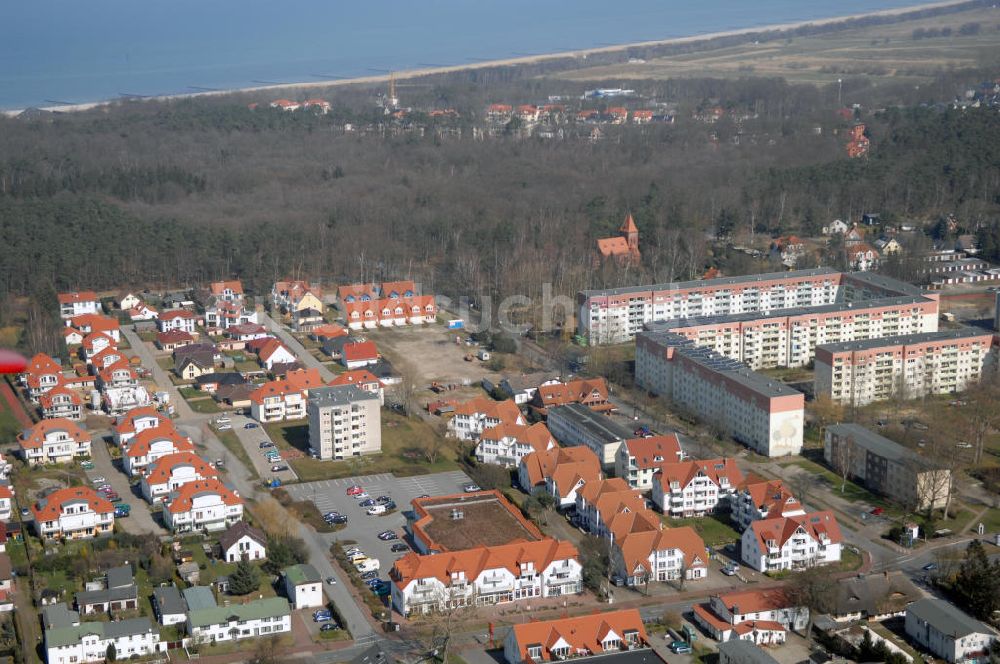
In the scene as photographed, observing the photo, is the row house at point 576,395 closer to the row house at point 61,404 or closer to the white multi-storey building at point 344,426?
the white multi-storey building at point 344,426

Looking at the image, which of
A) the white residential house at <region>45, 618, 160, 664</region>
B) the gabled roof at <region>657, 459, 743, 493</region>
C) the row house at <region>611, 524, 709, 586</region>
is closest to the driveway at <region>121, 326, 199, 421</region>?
the white residential house at <region>45, 618, 160, 664</region>

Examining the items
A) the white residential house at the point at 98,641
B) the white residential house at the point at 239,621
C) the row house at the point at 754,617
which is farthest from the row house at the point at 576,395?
the white residential house at the point at 98,641

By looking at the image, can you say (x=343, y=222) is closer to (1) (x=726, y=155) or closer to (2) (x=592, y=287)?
(2) (x=592, y=287)

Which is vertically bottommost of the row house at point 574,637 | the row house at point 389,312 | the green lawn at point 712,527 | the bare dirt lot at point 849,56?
the green lawn at point 712,527

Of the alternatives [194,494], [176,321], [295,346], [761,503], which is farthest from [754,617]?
[176,321]

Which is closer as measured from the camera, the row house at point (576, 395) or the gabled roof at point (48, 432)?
the gabled roof at point (48, 432)

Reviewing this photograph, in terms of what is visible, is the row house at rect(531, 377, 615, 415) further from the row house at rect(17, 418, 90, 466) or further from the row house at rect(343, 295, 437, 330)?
the row house at rect(17, 418, 90, 466)
